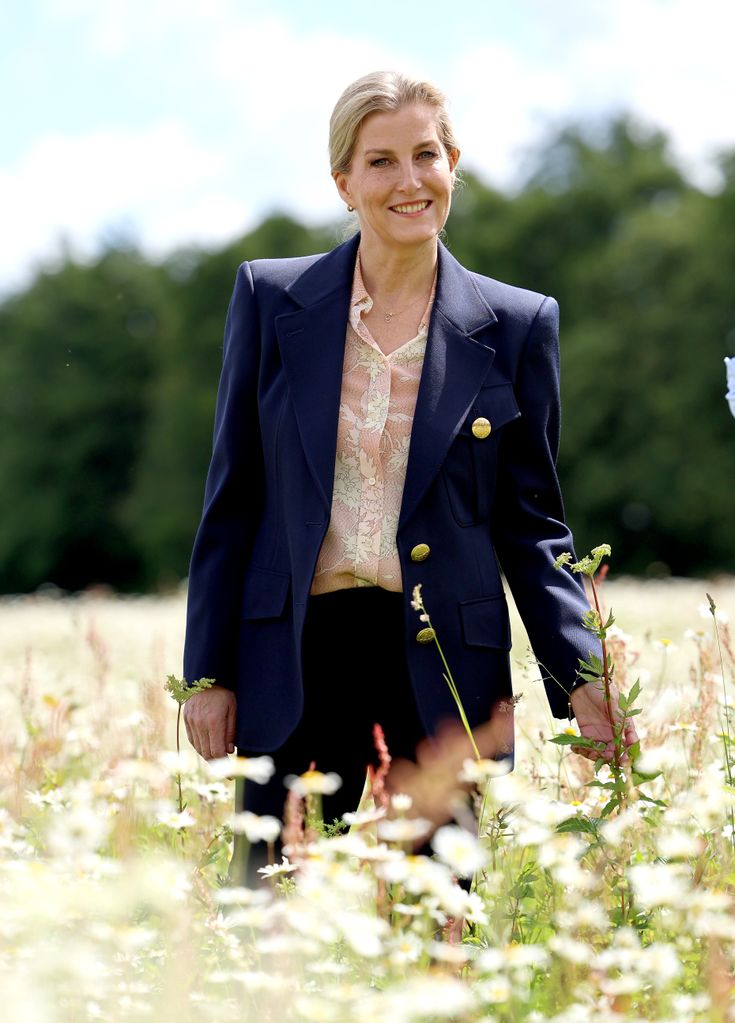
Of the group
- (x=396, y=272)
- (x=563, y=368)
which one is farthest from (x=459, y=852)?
(x=563, y=368)

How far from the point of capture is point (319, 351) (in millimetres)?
3387

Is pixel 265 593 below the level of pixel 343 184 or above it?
below

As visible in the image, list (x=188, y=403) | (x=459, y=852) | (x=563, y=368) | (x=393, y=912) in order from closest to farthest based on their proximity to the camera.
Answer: (x=459, y=852)
(x=393, y=912)
(x=563, y=368)
(x=188, y=403)

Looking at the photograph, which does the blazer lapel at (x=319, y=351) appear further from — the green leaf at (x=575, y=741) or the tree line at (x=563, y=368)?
the tree line at (x=563, y=368)

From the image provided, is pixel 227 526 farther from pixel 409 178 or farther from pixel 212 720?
pixel 409 178

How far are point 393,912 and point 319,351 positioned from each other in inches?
50.7

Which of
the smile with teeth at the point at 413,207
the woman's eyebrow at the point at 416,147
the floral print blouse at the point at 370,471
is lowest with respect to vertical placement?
the floral print blouse at the point at 370,471

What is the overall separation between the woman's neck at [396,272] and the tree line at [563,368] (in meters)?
24.8

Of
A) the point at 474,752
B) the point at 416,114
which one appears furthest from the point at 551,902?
the point at 416,114

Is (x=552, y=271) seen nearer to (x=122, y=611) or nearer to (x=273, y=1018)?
(x=122, y=611)

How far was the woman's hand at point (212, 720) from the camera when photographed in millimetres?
3451

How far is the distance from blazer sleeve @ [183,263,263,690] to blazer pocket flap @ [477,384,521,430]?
55 centimetres

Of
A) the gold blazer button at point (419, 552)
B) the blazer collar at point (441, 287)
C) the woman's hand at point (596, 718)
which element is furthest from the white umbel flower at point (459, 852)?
the blazer collar at point (441, 287)

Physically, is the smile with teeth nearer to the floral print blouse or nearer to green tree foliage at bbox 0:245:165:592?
the floral print blouse
